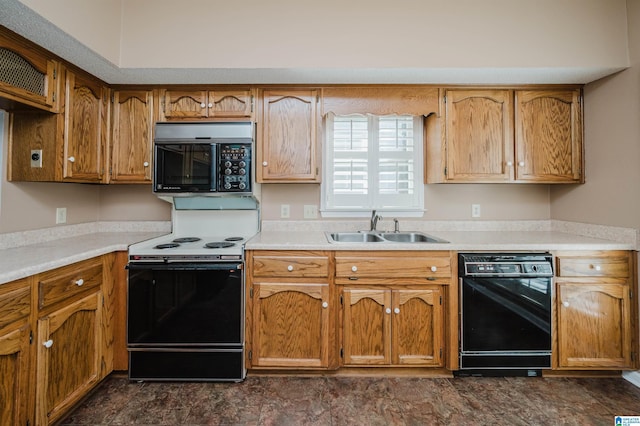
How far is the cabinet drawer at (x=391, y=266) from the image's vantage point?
2.02m

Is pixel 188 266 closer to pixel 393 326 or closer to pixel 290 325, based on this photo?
pixel 290 325

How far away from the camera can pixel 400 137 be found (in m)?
2.69

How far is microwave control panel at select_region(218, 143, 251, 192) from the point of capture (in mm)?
2189

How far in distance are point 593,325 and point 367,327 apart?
1523 mm

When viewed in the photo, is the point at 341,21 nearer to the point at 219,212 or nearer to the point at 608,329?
Answer: the point at 219,212

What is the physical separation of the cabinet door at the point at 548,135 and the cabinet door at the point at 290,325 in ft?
6.18

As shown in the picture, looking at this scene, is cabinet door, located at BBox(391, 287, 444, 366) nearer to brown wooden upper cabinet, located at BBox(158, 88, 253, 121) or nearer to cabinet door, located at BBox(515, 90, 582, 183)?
cabinet door, located at BBox(515, 90, 582, 183)

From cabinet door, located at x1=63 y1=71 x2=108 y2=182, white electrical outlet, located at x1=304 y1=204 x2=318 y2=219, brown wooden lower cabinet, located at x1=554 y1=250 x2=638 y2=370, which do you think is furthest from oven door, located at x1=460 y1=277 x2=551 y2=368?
cabinet door, located at x1=63 y1=71 x2=108 y2=182

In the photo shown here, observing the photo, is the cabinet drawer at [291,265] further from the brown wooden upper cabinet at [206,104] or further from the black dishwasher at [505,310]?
the brown wooden upper cabinet at [206,104]

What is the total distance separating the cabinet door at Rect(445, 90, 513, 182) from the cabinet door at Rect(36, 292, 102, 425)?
2.64 meters

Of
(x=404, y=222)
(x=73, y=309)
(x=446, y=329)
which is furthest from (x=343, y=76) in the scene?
(x=73, y=309)

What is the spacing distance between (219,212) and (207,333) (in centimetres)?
98

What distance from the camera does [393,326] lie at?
2.02 m

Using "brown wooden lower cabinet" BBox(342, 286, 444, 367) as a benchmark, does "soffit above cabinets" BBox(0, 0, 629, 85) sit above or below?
above
